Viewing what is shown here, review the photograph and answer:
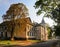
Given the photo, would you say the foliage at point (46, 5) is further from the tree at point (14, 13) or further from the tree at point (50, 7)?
the tree at point (14, 13)

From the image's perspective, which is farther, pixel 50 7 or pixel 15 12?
pixel 15 12

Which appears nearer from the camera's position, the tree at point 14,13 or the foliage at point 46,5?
the foliage at point 46,5

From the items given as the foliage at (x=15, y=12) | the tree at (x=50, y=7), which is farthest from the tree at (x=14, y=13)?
the tree at (x=50, y=7)

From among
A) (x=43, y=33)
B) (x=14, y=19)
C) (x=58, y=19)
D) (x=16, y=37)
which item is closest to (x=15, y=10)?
(x=14, y=19)

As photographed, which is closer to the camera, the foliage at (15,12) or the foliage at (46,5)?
the foliage at (46,5)

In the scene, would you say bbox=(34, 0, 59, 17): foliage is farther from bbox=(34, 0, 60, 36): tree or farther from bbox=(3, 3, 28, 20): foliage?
bbox=(3, 3, 28, 20): foliage

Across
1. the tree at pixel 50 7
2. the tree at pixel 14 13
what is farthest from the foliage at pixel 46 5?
the tree at pixel 14 13

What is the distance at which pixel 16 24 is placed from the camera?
195 feet

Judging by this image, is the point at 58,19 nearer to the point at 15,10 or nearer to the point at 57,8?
the point at 57,8

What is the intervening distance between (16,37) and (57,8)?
39580mm

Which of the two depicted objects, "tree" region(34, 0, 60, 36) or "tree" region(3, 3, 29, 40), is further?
"tree" region(3, 3, 29, 40)

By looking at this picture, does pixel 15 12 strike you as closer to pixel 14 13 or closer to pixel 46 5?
pixel 14 13

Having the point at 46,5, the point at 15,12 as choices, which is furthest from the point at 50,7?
the point at 15,12

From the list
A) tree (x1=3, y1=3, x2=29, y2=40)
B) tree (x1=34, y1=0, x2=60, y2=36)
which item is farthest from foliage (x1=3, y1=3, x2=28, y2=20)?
tree (x1=34, y1=0, x2=60, y2=36)
